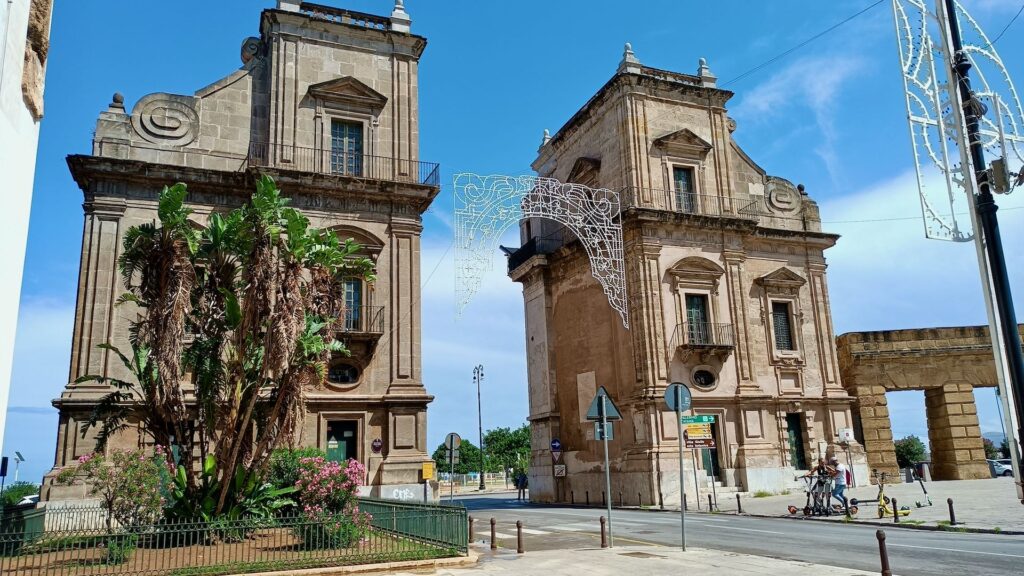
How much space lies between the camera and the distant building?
301 cm

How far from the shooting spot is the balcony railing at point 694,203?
104ft

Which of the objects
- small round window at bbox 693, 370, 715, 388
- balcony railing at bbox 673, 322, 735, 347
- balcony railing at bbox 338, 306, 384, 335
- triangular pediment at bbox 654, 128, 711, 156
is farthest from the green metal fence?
triangular pediment at bbox 654, 128, 711, 156

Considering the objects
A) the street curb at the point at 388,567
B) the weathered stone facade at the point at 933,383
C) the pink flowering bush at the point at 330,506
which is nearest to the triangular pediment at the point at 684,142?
the weathered stone facade at the point at 933,383

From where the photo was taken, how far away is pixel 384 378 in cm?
2381

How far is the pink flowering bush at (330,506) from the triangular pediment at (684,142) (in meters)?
21.9

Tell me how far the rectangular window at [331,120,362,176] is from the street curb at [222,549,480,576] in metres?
15.9

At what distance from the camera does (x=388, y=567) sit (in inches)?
453

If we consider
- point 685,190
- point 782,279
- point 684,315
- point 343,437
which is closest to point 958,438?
point 782,279

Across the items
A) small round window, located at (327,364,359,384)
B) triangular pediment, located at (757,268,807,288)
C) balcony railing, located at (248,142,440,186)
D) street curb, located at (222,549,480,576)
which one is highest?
balcony railing, located at (248,142,440,186)

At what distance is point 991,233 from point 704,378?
84.4 ft

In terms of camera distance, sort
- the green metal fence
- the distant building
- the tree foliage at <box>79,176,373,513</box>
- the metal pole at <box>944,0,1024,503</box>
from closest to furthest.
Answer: the distant building < the metal pole at <box>944,0,1024,503</box> < the green metal fence < the tree foliage at <box>79,176,373,513</box>

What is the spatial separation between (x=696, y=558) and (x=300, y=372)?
8101 millimetres

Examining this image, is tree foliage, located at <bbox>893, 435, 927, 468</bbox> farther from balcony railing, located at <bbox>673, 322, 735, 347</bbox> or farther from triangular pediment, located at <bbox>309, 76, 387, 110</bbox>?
triangular pediment, located at <bbox>309, 76, 387, 110</bbox>

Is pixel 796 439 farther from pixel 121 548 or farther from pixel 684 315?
pixel 121 548
